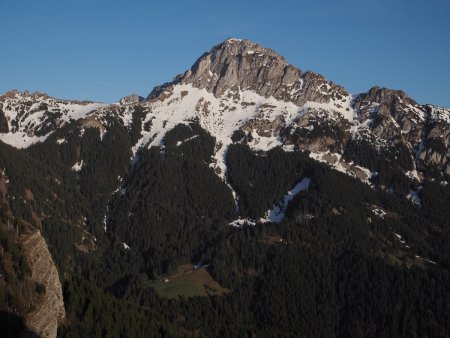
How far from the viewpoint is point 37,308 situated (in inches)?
4459

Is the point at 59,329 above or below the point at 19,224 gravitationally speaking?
below

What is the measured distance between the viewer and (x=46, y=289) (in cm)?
11825

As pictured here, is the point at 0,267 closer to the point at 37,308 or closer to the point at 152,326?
the point at 37,308

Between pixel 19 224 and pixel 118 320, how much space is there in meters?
55.5

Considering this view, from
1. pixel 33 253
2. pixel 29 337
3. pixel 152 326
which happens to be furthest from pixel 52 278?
pixel 152 326

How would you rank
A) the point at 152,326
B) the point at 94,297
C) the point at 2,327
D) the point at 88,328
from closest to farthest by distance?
1. the point at 2,327
2. the point at 88,328
3. the point at 94,297
4. the point at 152,326

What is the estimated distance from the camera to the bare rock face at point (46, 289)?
4382 inches

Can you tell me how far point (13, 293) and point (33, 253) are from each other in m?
10.4

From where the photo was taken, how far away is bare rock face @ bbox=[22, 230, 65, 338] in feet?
365

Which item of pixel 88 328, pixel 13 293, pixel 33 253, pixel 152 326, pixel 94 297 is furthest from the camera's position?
pixel 152 326

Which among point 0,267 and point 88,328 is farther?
point 88,328

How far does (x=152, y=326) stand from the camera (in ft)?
615

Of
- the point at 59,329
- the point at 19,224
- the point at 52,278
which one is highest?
the point at 19,224

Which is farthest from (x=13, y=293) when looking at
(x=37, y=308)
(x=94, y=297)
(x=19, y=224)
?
(x=94, y=297)
